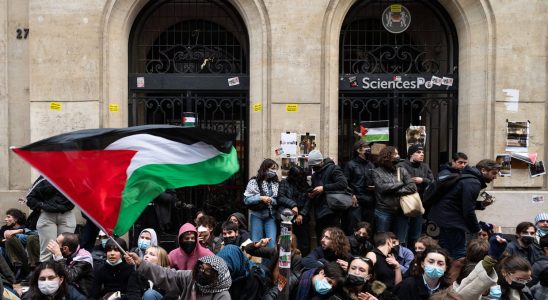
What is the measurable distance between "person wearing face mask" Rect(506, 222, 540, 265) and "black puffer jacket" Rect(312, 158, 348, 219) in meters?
2.48

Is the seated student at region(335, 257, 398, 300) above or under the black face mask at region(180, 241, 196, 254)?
under

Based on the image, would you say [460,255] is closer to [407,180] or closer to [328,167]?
[407,180]

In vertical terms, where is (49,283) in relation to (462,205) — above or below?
below

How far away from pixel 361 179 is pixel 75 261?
4511 millimetres

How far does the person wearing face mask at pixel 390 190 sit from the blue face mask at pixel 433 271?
3031 mm

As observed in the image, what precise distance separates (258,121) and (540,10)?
5365mm

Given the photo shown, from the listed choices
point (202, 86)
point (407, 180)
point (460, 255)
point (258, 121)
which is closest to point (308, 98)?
point (258, 121)

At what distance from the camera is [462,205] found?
9180 mm

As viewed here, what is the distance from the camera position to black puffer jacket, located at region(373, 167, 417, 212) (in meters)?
9.75

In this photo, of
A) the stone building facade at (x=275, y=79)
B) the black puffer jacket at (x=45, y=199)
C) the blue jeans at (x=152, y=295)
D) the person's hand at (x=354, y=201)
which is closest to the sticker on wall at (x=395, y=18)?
the stone building facade at (x=275, y=79)

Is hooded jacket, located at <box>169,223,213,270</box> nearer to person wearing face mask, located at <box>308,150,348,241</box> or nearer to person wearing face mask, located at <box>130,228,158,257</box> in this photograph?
person wearing face mask, located at <box>130,228,158,257</box>

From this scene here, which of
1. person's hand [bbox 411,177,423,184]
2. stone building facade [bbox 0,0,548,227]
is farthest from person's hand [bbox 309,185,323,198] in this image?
stone building facade [bbox 0,0,548,227]

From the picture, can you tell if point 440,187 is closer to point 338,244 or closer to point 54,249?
point 338,244

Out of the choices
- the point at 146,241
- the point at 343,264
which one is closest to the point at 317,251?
the point at 343,264
